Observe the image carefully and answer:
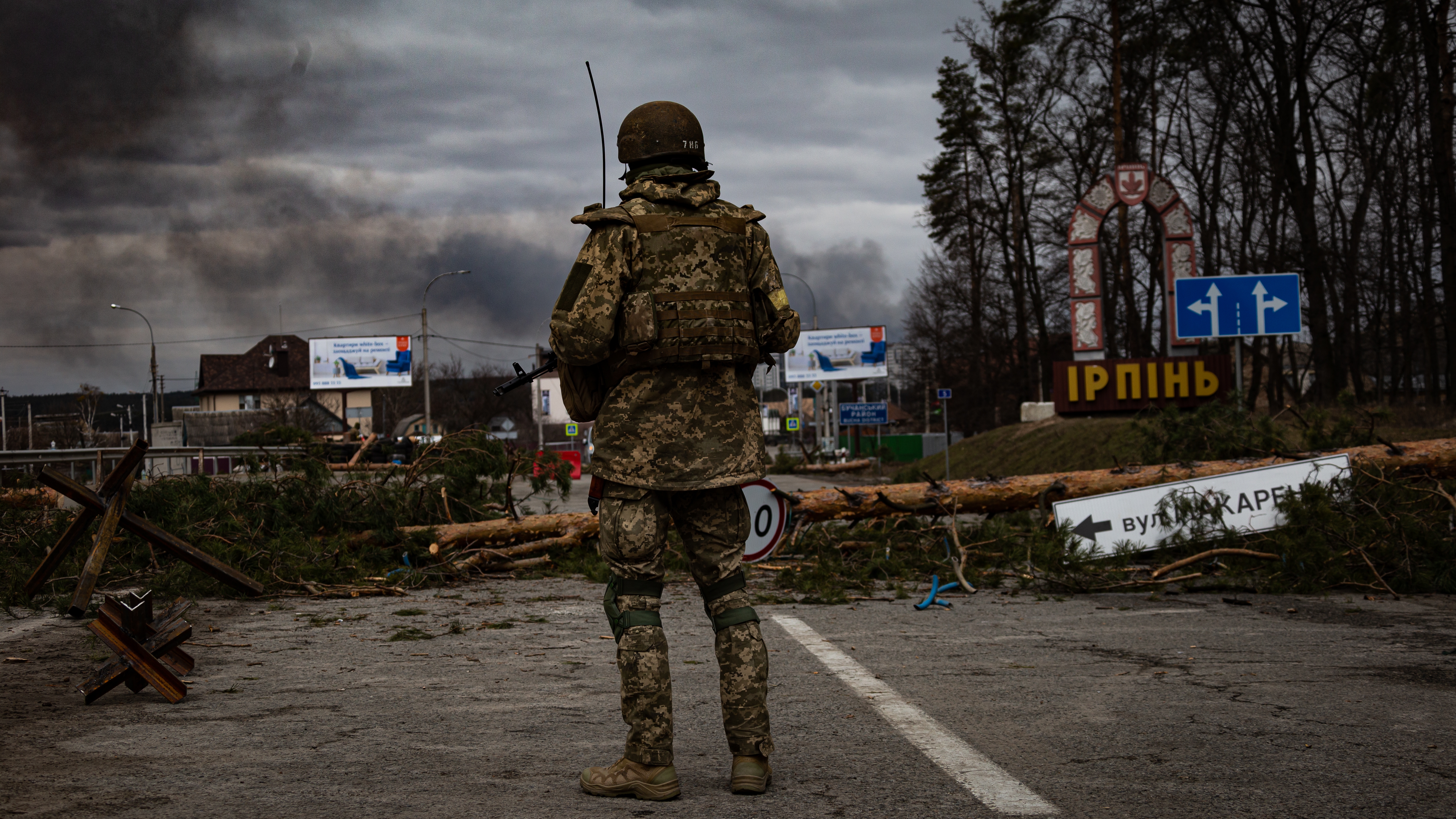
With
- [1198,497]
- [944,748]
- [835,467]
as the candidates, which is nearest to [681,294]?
[944,748]

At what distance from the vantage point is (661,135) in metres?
3.65

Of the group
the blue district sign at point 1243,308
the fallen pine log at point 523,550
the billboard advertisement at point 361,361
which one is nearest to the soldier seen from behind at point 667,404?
the fallen pine log at point 523,550

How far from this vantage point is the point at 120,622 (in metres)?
4.63

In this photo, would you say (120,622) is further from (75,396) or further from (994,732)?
(75,396)

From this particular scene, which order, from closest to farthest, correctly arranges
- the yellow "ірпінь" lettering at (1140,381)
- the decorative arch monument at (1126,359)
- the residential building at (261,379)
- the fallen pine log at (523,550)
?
the fallen pine log at (523,550) → the yellow "ірпінь" lettering at (1140,381) → the decorative arch monument at (1126,359) → the residential building at (261,379)

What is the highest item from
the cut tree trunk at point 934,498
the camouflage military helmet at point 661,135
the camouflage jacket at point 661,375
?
the camouflage military helmet at point 661,135

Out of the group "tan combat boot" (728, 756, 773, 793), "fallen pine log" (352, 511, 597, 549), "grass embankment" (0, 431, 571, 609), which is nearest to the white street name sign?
"fallen pine log" (352, 511, 597, 549)

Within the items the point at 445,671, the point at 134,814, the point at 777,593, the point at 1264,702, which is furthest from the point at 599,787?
the point at 777,593

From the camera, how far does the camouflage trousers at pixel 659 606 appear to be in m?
3.33

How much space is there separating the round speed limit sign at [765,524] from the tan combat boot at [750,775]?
16.2 ft

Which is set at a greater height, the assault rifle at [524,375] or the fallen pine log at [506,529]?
the assault rifle at [524,375]

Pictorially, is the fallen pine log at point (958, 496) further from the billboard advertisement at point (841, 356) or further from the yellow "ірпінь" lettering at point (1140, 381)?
the billboard advertisement at point (841, 356)

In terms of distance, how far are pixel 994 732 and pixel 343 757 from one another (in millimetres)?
2250

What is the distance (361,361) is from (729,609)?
201ft
